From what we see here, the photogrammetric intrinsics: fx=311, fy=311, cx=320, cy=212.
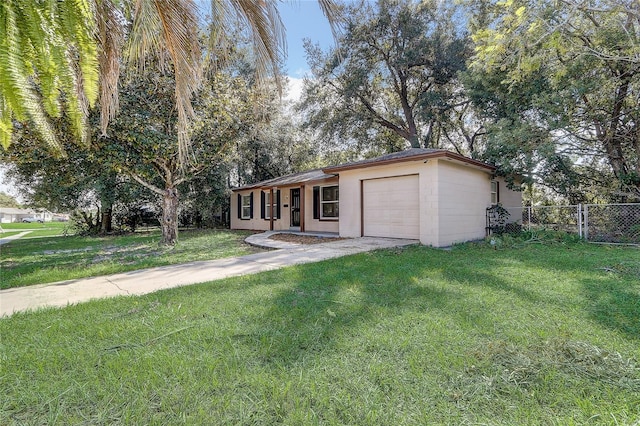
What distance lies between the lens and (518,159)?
1088 cm

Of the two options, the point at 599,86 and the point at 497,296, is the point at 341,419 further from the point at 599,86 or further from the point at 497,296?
the point at 599,86

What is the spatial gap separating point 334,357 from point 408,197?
7.55m

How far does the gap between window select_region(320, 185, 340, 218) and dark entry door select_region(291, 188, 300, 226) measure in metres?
1.57

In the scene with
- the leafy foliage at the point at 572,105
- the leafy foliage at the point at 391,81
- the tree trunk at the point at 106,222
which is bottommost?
the tree trunk at the point at 106,222

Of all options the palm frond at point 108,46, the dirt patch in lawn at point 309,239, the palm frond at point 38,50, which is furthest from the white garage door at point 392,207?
the palm frond at point 38,50

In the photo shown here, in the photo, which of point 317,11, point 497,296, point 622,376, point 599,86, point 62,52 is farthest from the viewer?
point 599,86

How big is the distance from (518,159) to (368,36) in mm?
9167

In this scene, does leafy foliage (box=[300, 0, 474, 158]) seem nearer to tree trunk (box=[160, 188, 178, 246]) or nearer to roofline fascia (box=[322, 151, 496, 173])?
roofline fascia (box=[322, 151, 496, 173])

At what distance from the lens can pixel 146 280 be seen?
16.4ft

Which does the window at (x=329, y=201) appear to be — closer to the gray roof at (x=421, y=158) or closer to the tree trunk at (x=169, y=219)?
the gray roof at (x=421, y=158)

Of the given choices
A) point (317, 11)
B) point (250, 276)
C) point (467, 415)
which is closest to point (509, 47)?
point (317, 11)

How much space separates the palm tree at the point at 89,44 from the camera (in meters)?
1.49

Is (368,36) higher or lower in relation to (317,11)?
higher

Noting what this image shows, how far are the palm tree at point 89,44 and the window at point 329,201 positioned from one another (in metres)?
9.02
